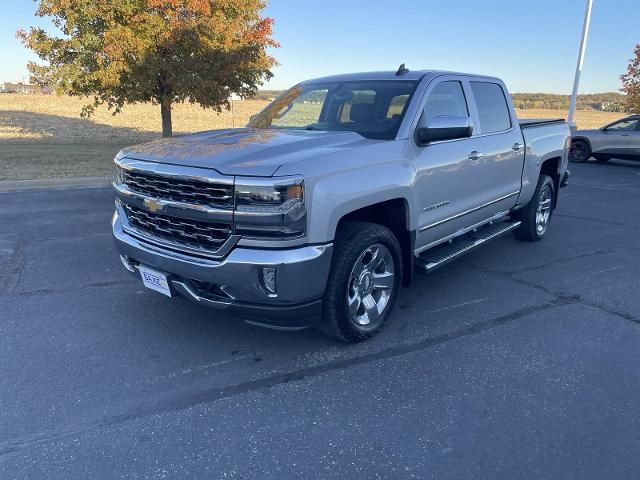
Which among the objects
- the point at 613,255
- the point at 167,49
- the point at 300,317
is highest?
the point at 167,49

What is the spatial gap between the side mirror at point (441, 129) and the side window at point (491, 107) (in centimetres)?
120

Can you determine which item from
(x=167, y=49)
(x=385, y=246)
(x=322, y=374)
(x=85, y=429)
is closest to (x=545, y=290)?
(x=385, y=246)

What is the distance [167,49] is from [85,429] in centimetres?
1241

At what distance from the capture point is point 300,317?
3.26 metres

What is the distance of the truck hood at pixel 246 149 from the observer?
3141mm

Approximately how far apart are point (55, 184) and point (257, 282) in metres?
8.70

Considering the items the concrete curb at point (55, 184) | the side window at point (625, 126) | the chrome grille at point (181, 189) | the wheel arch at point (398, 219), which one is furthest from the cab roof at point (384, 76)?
the side window at point (625, 126)

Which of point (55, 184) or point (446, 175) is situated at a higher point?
point (446, 175)

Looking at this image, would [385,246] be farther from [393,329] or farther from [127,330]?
[127,330]

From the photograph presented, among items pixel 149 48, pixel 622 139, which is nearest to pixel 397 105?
pixel 149 48

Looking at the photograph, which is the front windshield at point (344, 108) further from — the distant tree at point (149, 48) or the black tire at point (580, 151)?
the black tire at point (580, 151)

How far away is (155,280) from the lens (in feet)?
11.8

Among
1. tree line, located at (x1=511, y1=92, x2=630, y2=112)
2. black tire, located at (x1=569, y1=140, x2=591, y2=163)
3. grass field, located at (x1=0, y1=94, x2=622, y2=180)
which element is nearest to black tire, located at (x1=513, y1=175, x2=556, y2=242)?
grass field, located at (x1=0, y1=94, x2=622, y2=180)

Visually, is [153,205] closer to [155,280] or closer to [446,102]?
[155,280]
